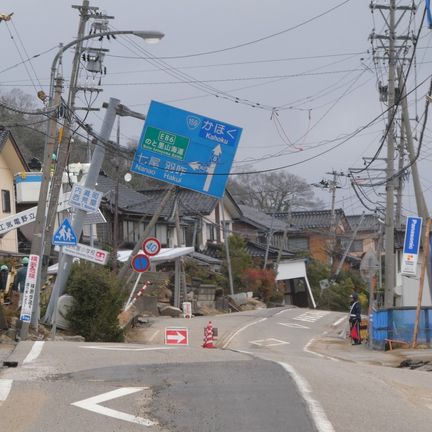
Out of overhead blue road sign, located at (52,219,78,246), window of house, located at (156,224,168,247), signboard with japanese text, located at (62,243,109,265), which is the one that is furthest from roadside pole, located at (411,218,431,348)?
window of house, located at (156,224,168,247)

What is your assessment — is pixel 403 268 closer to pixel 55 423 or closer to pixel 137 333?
pixel 137 333

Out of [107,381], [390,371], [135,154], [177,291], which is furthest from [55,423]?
[177,291]

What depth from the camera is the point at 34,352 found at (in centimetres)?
1470

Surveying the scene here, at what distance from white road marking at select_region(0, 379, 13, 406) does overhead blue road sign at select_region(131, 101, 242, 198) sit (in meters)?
14.0

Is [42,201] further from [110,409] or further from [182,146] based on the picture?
[110,409]

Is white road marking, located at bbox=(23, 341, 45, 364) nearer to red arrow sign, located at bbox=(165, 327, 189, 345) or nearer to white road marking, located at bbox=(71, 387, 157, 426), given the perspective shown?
white road marking, located at bbox=(71, 387, 157, 426)

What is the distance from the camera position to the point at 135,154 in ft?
80.3

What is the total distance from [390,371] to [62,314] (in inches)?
391

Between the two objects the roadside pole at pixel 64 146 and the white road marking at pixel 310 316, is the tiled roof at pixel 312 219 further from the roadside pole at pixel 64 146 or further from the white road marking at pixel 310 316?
the roadside pole at pixel 64 146

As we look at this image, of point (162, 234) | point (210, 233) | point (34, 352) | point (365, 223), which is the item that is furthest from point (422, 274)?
point (365, 223)

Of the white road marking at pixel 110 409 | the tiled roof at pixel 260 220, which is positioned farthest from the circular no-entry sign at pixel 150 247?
the tiled roof at pixel 260 220

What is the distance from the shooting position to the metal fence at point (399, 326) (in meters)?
24.2

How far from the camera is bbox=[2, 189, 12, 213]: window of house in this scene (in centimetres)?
3966

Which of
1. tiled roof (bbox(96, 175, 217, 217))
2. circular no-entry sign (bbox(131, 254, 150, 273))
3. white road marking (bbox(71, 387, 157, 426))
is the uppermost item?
tiled roof (bbox(96, 175, 217, 217))
